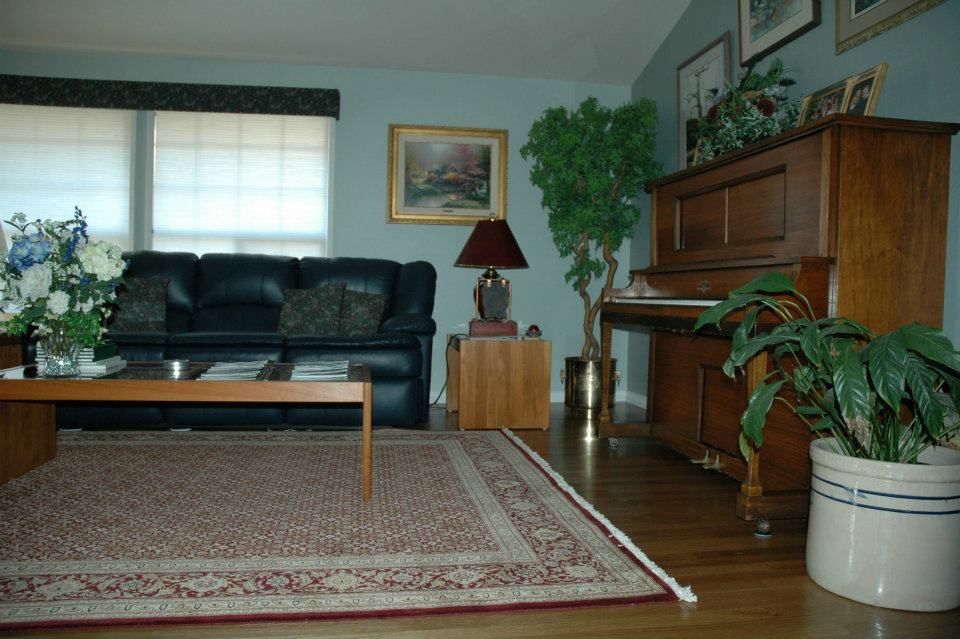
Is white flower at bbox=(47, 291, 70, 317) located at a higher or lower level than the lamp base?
higher

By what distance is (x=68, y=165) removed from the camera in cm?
465

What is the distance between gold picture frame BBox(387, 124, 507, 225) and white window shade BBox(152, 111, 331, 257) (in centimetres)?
51

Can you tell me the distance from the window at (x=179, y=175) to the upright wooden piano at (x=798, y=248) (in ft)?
9.06

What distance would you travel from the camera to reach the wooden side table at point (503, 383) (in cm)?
376

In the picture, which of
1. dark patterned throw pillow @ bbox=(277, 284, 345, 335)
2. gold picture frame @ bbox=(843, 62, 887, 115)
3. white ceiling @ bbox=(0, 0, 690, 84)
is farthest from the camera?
white ceiling @ bbox=(0, 0, 690, 84)

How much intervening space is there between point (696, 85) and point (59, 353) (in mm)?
3579

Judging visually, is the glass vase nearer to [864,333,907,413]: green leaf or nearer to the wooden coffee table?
the wooden coffee table

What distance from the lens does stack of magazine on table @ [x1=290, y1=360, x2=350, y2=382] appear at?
2.41 m

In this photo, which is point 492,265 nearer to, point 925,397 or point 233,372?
point 233,372

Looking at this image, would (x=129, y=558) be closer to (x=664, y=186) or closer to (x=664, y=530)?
(x=664, y=530)

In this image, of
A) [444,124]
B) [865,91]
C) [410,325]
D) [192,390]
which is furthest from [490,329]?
[865,91]

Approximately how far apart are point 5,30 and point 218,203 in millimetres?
1586

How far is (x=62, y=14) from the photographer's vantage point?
4.12 m

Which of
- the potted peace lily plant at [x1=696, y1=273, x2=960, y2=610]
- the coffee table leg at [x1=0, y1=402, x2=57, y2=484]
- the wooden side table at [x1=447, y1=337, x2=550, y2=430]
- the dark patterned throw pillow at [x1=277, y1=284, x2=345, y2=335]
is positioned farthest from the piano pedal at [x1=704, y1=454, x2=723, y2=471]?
the coffee table leg at [x1=0, y1=402, x2=57, y2=484]
